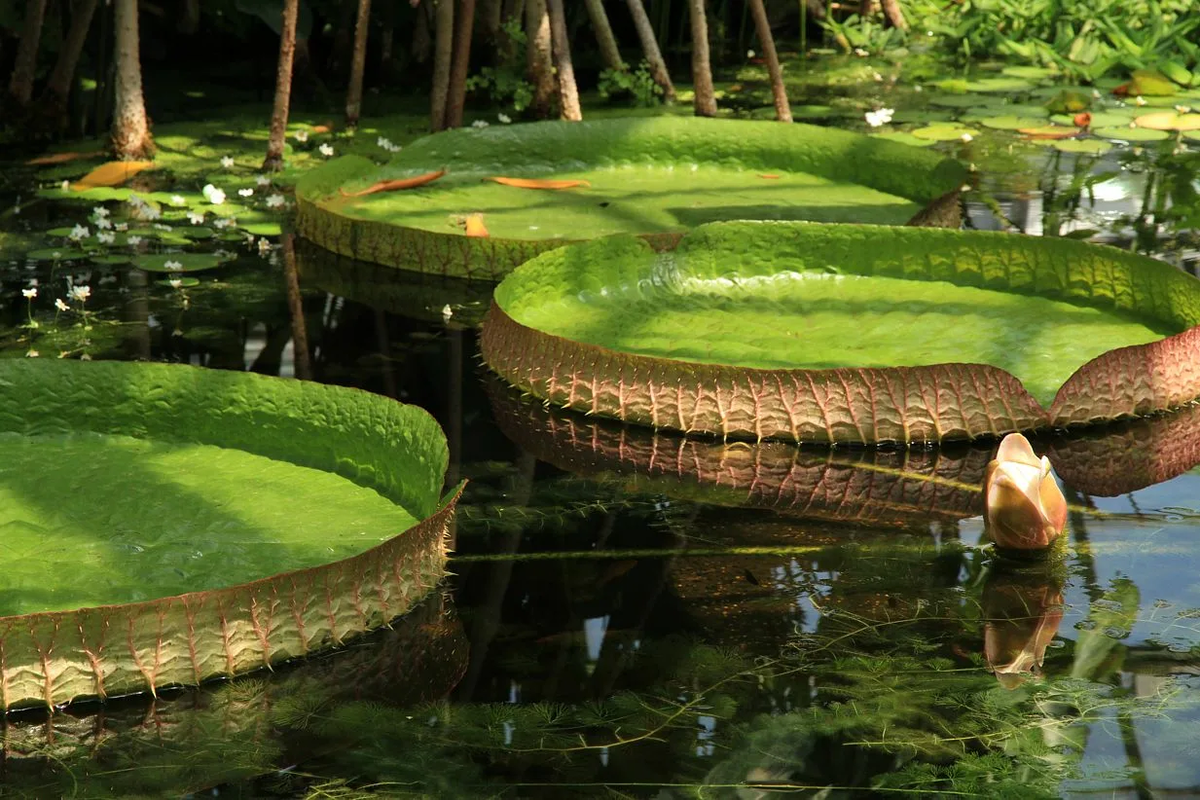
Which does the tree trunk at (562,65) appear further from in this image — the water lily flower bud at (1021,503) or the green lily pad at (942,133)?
the water lily flower bud at (1021,503)

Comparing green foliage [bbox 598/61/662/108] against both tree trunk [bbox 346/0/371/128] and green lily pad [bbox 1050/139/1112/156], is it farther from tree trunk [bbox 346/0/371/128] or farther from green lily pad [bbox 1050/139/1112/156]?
green lily pad [bbox 1050/139/1112/156]

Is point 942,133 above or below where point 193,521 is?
above

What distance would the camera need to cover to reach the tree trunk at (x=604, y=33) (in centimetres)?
677

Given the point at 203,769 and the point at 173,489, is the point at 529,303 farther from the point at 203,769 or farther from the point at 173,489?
A: the point at 203,769

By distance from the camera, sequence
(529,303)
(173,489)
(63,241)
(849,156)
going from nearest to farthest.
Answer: (173,489) < (529,303) < (63,241) < (849,156)

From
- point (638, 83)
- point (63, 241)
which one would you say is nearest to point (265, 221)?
point (63, 241)

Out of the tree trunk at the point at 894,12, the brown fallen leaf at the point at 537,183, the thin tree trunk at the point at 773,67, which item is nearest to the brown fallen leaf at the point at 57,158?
the brown fallen leaf at the point at 537,183

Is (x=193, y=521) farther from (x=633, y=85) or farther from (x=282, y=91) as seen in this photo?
(x=633, y=85)

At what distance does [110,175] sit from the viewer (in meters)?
5.40

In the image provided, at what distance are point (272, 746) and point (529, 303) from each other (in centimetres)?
185

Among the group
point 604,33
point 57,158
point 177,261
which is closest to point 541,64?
point 604,33

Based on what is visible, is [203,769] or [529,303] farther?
[529,303]

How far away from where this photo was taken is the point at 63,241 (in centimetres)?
473

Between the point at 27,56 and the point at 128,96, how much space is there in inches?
A: 27.7
